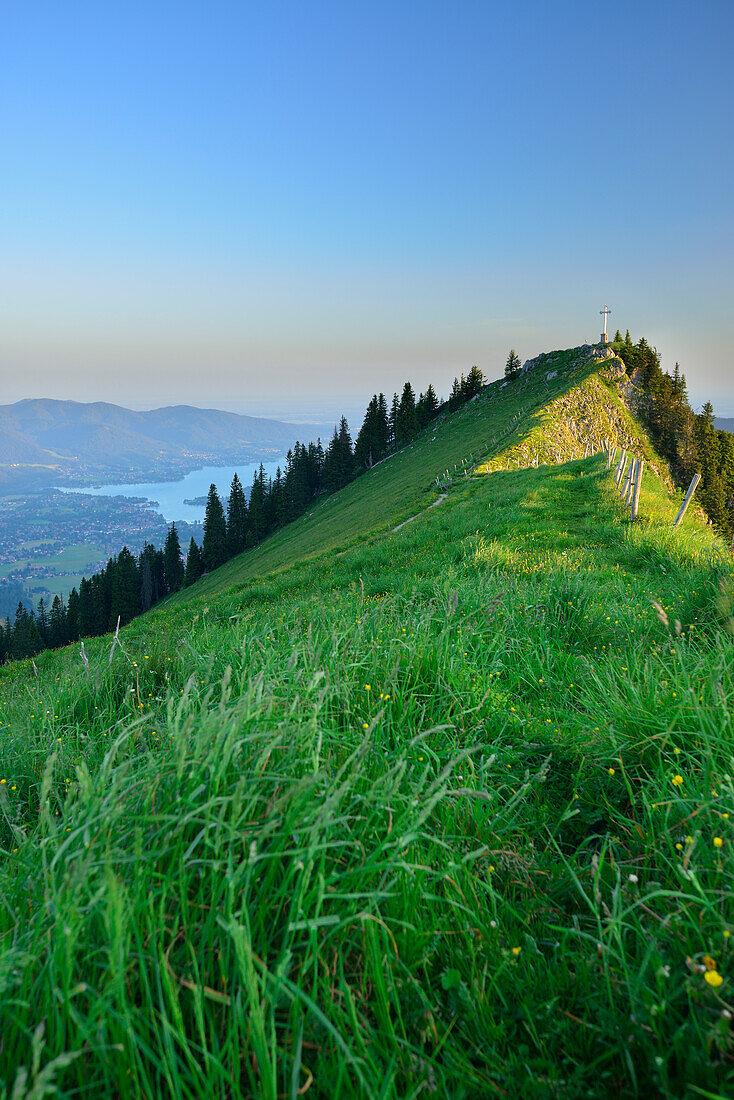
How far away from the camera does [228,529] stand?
261ft

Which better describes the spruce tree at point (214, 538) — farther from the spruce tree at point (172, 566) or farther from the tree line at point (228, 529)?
the spruce tree at point (172, 566)

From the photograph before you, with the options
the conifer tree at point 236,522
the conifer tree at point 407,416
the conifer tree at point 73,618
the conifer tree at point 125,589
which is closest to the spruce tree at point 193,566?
the conifer tree at point 236,522

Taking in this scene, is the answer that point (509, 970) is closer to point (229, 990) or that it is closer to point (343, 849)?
point (343, 849)

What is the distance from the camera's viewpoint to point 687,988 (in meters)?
1.48

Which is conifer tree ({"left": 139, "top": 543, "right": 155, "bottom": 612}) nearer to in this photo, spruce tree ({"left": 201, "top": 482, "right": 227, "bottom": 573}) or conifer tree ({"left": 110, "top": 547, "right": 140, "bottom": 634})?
conifer tree ({"left": 110, "top": 547, "right": 140, "bottom": 634})

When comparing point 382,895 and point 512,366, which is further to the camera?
point 512,366

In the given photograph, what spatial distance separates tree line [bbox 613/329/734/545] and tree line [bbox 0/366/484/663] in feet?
98.9

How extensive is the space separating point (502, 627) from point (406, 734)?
2044 mm

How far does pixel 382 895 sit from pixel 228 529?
3184 inches

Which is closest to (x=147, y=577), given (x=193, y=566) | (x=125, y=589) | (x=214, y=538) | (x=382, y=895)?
(x=193, y=566)

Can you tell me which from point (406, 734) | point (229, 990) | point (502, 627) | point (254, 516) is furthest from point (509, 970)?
point (254, 516)

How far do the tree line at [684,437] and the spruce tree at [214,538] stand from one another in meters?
57.6

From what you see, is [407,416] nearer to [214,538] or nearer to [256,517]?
[256,517]

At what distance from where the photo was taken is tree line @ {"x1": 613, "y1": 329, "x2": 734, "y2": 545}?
6119 cm
